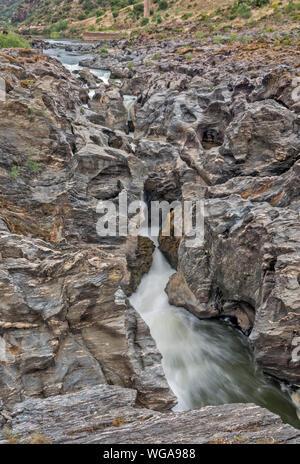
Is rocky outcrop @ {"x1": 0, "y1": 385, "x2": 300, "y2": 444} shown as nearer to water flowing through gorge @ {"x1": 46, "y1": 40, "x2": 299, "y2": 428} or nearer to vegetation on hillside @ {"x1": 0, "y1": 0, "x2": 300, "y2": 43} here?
water flowing through gorge @ {"x1": 46, "y1": 40, "x2": 299, "y2": 428}

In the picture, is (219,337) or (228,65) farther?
(228,65)

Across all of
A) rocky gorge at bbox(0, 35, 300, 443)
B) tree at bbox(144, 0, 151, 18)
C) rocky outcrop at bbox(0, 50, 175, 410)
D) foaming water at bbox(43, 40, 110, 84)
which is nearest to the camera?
rocky gorge at bbox(0, 35, 300, 443)

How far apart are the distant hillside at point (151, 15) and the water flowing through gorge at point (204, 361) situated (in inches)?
1768

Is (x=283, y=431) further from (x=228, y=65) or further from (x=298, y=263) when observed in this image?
(x=228, y=65)

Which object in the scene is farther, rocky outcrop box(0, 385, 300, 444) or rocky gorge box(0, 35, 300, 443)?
rocky gorge box(0, 35, 300, 443)

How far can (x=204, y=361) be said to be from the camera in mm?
10414

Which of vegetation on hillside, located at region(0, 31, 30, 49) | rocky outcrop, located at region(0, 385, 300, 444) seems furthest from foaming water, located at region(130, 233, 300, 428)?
vegetation on hillside, located at region(0, 31, 30, 49)

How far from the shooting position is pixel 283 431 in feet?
16.8

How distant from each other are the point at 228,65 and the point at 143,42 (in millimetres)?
31978

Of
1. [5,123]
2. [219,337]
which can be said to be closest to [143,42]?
[5,123]

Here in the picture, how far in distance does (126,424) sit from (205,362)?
18.9 feet

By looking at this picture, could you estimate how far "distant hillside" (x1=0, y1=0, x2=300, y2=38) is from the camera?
158ft

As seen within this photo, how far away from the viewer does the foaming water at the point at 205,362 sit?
9.05 meters

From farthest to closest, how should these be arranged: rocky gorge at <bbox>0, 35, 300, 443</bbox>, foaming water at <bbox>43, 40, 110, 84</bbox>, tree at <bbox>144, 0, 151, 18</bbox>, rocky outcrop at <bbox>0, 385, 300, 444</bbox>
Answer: tree at <bbox>144, 0, 151, 18</bbox>
foaming water at <bbox>43, 40, 110, 84</bbox>
rocky gorge at <bbox>0, 35, 300, 443</bbox>
rocky outcrop at <bbox>0, 385, 300, 444</bbox>
